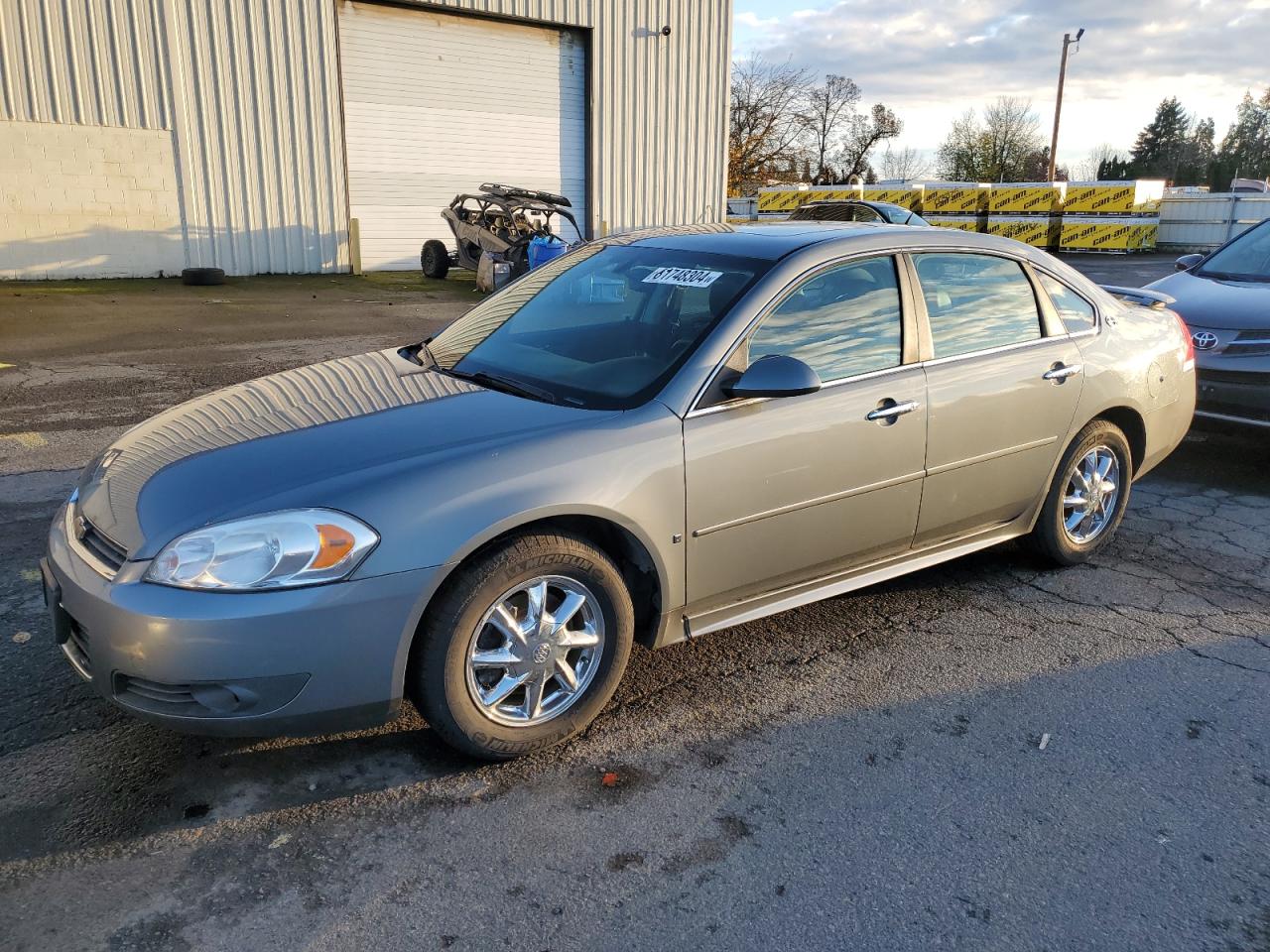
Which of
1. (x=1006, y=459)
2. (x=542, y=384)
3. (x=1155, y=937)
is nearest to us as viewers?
(x=1155, y=937)

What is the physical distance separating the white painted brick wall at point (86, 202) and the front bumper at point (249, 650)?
52.3 feet

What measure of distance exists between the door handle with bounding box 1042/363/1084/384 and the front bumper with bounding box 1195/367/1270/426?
8.22 ft

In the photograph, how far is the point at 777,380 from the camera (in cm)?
310

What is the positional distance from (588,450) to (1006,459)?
2.02m

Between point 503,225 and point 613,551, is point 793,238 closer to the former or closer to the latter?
point 613,551

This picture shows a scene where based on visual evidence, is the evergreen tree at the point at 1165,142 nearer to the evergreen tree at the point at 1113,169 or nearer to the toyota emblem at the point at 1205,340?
the evergreen tree at the point at 1113,169

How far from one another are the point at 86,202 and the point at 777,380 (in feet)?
54.8

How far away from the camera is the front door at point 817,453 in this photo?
317 centimetres

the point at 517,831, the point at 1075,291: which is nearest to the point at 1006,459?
the point at 1075,291

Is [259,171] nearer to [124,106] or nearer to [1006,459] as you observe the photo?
A: [124,106]

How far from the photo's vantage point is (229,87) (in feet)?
54.4

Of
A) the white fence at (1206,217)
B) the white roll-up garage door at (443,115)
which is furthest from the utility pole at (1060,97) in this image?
the white roll-up garage door at (443,115)

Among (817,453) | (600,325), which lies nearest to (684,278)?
(600,325)

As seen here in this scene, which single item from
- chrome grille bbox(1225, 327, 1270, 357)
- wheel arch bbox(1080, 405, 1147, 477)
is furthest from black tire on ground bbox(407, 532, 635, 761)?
chrome grille bbox(1225, 327, 1270, 357)
